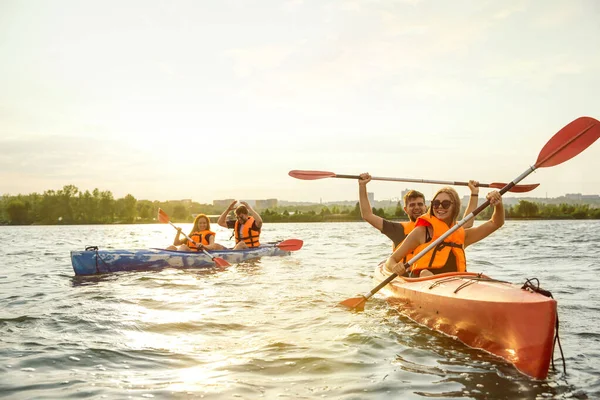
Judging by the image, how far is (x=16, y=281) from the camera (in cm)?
1111

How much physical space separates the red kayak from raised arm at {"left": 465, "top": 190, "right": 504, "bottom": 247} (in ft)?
2.77

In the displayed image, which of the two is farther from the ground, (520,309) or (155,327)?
(520,309)

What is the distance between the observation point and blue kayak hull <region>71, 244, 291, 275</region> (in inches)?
439

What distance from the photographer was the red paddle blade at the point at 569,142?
594cm

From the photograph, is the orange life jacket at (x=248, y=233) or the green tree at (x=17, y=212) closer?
the orange life jacket at (x=248, y=233)

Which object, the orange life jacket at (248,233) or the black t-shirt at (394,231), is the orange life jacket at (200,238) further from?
the black t-shirt at (394,231)

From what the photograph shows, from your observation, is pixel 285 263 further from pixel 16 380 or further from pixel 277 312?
pixel 16 380

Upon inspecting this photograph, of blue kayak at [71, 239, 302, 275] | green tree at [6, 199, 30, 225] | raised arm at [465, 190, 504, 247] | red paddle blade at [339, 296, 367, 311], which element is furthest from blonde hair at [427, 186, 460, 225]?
green tree at [6, 199, 30, 225]

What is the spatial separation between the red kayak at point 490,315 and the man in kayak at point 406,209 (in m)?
1.61

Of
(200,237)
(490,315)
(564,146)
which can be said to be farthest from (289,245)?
(490,315)

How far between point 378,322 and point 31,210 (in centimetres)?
9569

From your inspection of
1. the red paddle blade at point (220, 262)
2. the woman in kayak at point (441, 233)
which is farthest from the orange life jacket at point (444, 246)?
the red paddle blade at point (220, 262)

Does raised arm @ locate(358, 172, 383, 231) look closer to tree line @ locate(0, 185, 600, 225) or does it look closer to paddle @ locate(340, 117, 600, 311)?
paddle @ locate(340, 117, 600, 311)

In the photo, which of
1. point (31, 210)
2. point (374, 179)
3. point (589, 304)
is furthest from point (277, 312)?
point (31, 210)
